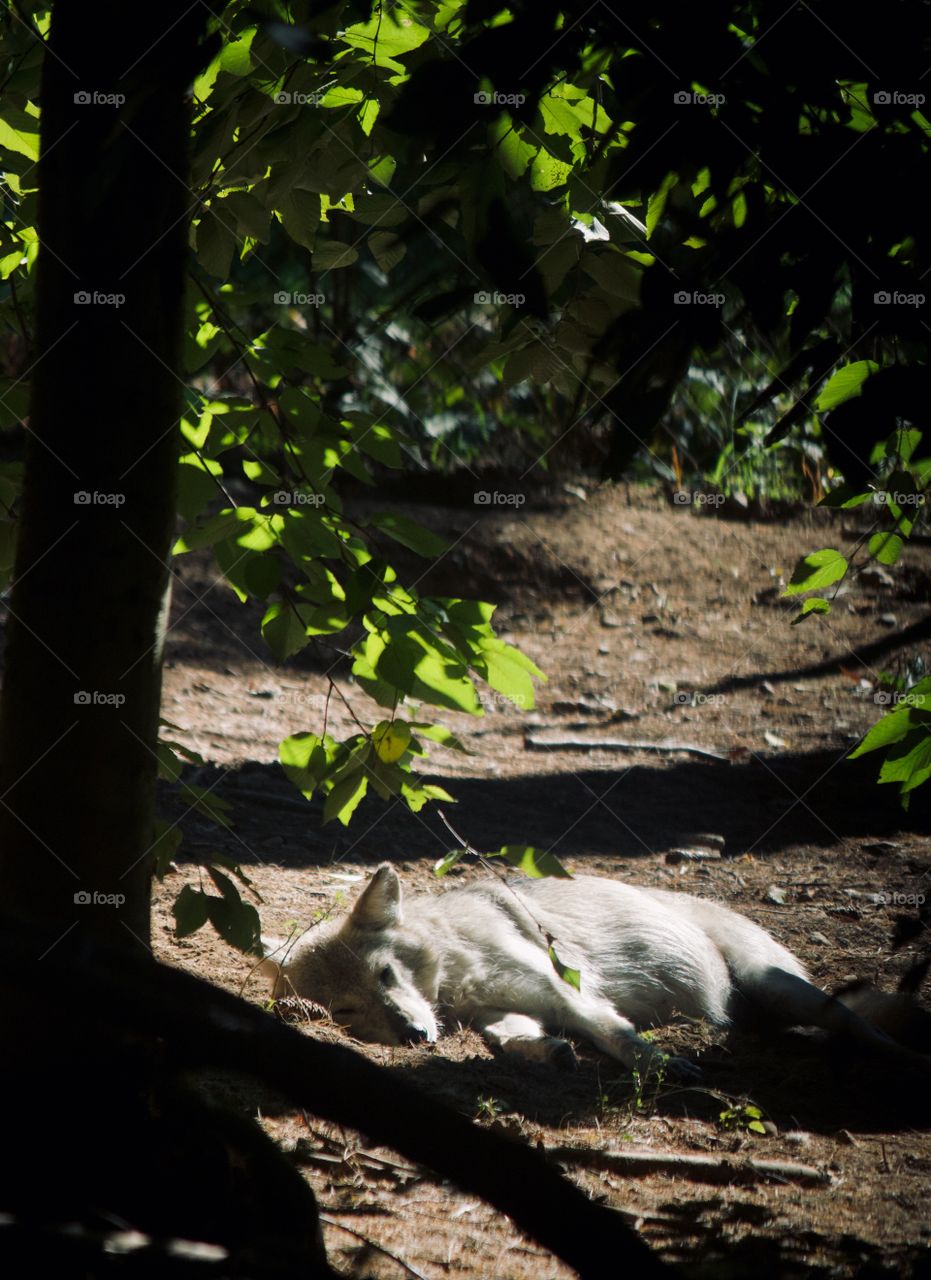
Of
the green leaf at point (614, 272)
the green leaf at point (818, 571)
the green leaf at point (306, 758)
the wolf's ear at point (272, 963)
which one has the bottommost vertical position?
the wolf's ear at point (272, 963)

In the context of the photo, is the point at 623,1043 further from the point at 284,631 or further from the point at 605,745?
the point at 605,745

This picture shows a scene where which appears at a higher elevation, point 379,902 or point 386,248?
point 386,248

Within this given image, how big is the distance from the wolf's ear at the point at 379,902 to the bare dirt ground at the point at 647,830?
0.43 metres

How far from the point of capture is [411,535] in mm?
2641

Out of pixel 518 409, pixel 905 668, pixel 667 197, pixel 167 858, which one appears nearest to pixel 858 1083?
pixel 167 858

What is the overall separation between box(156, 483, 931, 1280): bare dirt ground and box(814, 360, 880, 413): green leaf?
0.89 metres

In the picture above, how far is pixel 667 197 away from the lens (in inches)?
69.4

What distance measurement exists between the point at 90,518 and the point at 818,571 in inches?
65.5

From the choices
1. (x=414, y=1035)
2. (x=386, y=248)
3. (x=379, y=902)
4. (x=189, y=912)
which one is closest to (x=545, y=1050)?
(x=414, y=1035)

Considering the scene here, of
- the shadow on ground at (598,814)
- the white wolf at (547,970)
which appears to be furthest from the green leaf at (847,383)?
the shadow on ground at (598,814)

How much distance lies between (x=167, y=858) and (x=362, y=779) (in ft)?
1.77

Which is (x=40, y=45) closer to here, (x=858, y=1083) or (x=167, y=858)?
(x=167, y=858)

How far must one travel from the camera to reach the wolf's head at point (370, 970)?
158 inches

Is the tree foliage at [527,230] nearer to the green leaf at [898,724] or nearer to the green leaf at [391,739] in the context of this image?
the green leaf at [391,739]
